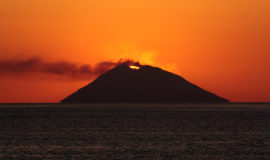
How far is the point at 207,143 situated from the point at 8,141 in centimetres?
2907

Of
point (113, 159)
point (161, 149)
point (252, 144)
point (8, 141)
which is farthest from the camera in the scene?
point (8, 141)

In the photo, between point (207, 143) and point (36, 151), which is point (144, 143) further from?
point (36, 151)

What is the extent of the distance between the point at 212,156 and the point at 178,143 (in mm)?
16994

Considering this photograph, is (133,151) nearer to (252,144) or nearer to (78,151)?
(78,151)

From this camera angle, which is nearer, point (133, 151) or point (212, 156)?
point (212, 156)

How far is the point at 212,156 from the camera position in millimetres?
60125

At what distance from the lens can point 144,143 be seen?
251 feet

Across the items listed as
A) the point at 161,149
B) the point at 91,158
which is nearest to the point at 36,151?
the point at 91,158

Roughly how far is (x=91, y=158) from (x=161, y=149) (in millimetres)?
12276

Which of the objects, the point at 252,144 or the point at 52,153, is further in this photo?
the point at 252,144

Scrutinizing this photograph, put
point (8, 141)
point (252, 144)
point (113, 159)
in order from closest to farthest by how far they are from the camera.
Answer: point (113, 159), point (252, 144), point (8, 141)

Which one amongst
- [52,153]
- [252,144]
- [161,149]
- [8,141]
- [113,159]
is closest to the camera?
[113,159]

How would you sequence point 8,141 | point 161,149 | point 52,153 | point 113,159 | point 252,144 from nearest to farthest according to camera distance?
point 113,159 → point 52,153 → point 161,149 → point 252,144 → point 8,141

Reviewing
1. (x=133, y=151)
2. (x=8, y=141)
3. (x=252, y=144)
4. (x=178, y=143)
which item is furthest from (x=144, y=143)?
(x=8, y=141)
